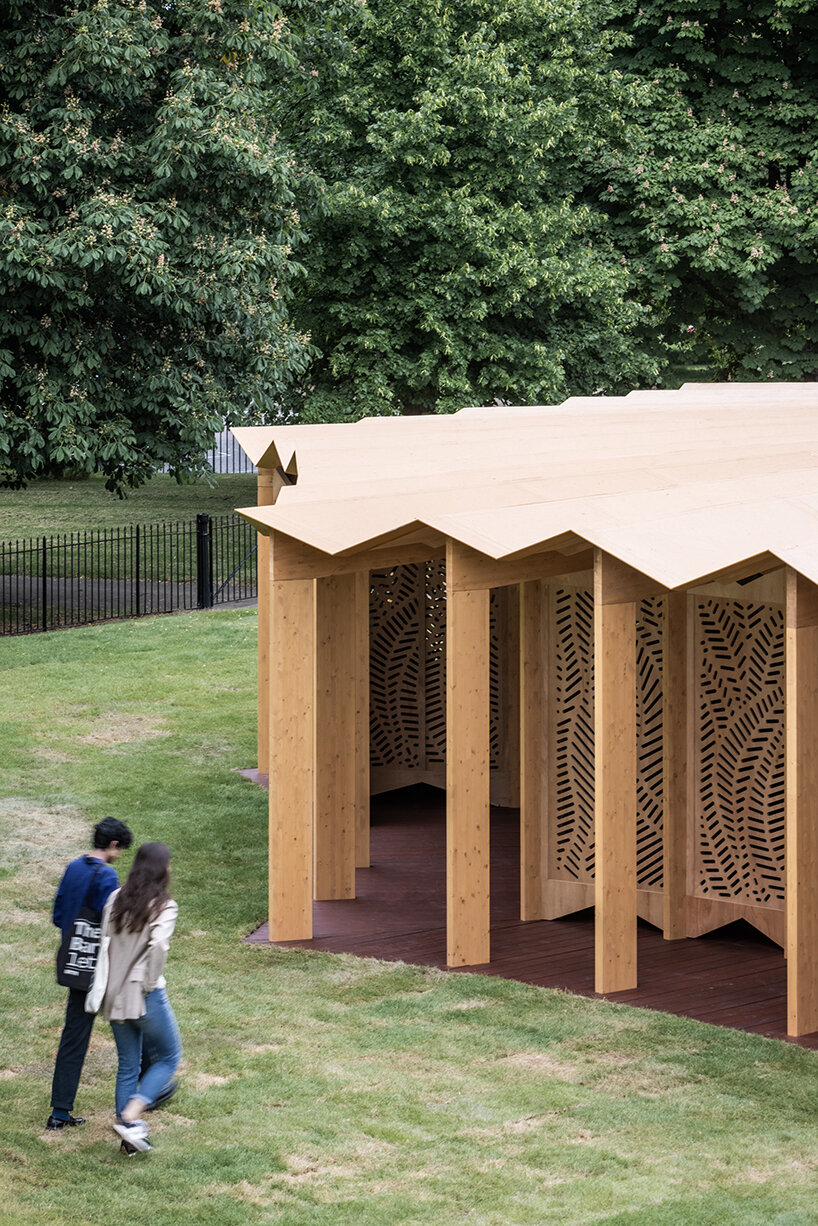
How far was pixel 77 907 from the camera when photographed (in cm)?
742

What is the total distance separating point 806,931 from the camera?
9266mm

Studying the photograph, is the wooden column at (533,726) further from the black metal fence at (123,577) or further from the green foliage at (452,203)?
the green foliage at (452,203)

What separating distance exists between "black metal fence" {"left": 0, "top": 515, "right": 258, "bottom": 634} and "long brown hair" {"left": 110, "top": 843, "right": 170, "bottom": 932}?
17.0 metres

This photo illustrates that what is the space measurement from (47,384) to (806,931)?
1451 centimetres

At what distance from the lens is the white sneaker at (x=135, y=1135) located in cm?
739

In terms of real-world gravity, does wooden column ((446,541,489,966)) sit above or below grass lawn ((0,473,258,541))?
below

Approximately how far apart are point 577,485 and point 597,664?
1.52m

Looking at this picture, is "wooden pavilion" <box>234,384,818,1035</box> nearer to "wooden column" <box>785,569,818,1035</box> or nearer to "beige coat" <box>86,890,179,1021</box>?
"wooden column" <box>785,569,818,1035</box>

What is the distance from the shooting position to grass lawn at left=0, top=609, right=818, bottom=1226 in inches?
275

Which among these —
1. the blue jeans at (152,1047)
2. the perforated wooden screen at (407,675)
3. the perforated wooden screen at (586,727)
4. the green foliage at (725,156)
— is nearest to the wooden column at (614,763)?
the perforated wooden screen at (586,727)

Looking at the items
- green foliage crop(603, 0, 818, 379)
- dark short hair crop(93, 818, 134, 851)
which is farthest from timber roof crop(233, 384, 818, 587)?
green foliage crop(603, 0, 818, 379)

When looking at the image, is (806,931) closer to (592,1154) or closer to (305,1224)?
(592,1154)

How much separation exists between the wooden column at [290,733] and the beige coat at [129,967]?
11.4ft

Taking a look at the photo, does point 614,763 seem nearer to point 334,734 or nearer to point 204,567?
point 334,734
